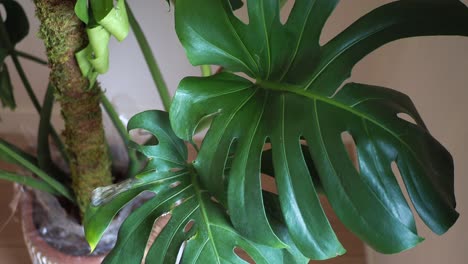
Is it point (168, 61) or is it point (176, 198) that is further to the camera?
point (168, 61)

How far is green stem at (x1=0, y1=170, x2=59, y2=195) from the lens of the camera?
85cm

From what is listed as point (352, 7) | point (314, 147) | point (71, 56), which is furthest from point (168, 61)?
point (314, 147)

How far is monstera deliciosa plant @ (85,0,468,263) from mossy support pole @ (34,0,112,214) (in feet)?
0.46

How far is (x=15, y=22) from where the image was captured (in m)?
0.98

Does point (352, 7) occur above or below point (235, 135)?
above

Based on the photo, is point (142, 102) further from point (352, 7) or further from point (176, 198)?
point (176, 198)

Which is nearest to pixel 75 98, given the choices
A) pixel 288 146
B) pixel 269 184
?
pixel 288 146

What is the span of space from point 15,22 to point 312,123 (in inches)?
25.9

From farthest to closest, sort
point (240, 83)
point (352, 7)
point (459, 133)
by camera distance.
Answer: point (352, 7) → point (459, 133) → point (240, 83)

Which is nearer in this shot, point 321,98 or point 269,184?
point 321,98

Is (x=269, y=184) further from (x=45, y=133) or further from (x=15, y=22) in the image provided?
(x=15, y=22)

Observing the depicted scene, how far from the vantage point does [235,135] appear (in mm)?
615

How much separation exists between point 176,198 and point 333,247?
23 centimetres

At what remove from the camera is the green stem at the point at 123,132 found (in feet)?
3.07
